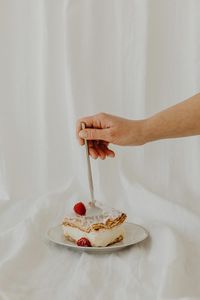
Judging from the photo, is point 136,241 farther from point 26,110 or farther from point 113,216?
point 26,110

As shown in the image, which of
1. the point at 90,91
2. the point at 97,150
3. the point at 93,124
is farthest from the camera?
the point at 90,91

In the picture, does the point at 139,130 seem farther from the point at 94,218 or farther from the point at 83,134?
the point at 94,218

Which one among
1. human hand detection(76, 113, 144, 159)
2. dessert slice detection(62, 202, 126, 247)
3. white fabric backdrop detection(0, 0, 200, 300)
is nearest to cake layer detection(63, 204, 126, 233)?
dessert slice detection(62, 202, 126, 247)

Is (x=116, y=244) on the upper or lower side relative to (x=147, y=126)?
lower

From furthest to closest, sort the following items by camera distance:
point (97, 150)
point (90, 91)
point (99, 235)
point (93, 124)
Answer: point (90, 91) → point (97, 150) → point (93, 124) → point (99, 235)

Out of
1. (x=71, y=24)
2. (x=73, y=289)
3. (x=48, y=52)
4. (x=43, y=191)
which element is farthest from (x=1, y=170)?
(x=73, y=289)

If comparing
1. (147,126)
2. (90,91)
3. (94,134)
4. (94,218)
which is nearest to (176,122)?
(147,126)

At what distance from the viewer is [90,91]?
74.2 inches

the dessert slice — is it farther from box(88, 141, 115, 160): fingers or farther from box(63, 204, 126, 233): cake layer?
box(88, 141, 115, 160): fingers

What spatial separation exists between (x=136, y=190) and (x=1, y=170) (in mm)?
492

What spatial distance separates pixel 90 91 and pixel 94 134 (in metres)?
→ 0.53

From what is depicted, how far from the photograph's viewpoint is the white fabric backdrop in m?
1.83

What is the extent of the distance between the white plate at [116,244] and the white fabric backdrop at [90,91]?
0.21 m

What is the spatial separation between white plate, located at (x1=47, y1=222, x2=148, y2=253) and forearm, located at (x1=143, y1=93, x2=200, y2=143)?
24cm
